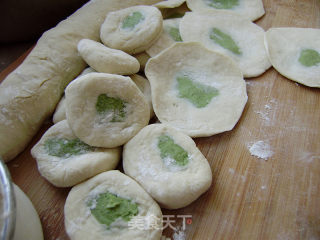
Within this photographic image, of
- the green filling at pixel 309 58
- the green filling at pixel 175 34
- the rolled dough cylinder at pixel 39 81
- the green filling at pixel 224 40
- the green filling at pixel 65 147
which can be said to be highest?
the rolled dough cylinder at pixel 39 81

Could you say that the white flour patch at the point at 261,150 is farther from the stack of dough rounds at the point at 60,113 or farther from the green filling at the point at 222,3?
the green filling at the point at 222,3

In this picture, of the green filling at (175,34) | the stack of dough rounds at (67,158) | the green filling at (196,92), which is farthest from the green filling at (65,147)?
the green filling at (175,34)

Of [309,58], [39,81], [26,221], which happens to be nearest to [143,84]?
[39,81]

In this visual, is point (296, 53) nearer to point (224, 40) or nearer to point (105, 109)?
point (224, 40)

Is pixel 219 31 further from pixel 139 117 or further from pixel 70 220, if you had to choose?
pixel 70 220

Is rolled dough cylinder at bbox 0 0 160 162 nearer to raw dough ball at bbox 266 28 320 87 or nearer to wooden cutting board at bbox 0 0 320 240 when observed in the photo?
wooden cutting board at bbox 0 0 320 240

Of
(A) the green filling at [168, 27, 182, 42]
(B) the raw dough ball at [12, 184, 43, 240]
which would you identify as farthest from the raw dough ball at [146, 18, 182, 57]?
(B) the raw dough ball at [12, 184, 43, 240]
